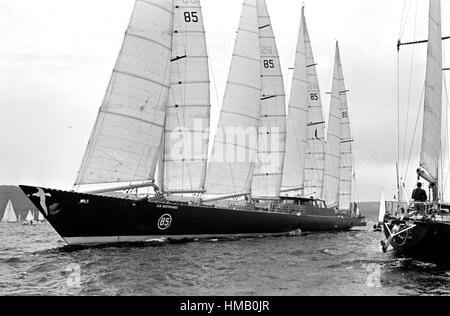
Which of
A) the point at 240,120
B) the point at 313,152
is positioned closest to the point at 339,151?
the point at 313,152

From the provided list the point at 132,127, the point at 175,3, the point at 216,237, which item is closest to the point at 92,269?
the point at 132,127

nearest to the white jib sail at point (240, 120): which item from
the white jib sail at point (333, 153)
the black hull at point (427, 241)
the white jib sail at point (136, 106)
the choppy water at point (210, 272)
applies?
the white jib sail at point (136, 106)

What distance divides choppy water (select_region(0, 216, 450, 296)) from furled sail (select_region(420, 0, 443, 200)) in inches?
180

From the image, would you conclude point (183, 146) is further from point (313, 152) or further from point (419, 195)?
point (313, 152)

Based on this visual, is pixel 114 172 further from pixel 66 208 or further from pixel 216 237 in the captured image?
pixel 216 237

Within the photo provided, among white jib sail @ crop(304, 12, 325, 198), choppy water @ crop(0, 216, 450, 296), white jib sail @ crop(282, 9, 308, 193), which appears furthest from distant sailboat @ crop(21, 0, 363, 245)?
white jib sail @ crop(304, 12, 325, 198)

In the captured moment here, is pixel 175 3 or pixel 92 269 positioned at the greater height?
pixel 175 3

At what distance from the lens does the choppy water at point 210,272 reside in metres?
16.4

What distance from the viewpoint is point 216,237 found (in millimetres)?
34531

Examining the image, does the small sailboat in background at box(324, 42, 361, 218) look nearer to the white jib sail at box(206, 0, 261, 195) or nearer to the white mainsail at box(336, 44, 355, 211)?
the white mainsail at box(336, 44, 355, 211)

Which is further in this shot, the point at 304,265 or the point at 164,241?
the point at 164,241

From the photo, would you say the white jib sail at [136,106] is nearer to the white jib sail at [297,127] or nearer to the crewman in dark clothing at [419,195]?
the crewman in dark clothing at [419,195]

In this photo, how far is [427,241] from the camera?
851 inches

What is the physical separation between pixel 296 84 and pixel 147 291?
119 feet
